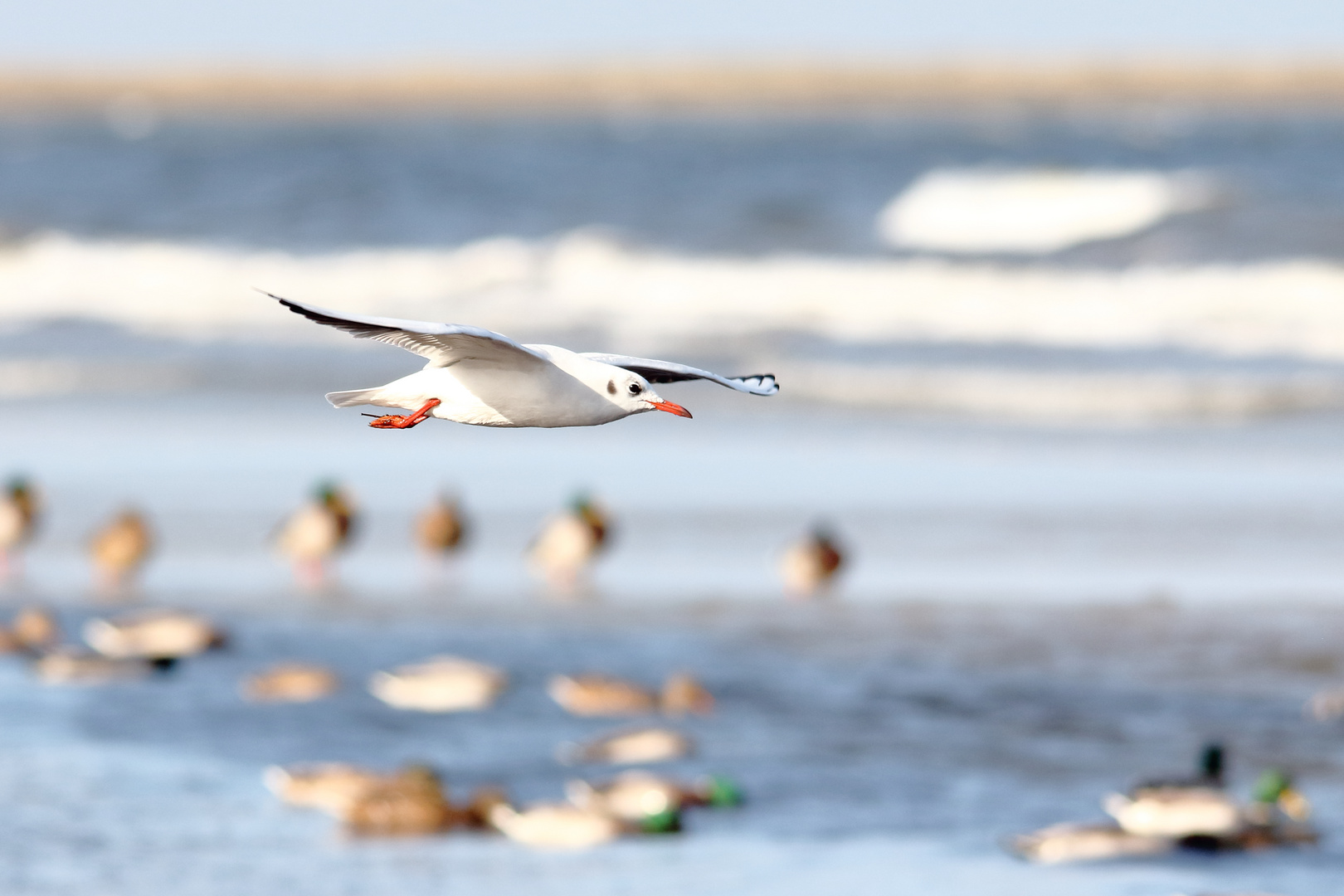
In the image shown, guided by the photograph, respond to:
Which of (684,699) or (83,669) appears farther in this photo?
(83,669)

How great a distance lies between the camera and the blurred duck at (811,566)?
16.3m

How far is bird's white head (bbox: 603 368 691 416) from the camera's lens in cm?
604

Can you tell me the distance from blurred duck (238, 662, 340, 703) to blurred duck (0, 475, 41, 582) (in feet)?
15.3

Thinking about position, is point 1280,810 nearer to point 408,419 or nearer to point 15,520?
point 408,419

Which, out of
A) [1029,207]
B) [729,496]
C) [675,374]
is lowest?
[729,496]

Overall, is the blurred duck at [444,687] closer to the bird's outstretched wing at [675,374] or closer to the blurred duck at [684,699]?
the blurred duck at [684,699]

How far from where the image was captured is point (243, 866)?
1109cm

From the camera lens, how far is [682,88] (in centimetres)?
16050

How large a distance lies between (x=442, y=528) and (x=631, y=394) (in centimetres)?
1156

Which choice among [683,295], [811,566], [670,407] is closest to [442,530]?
[811,566]

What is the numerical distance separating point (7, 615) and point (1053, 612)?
24.1 ft

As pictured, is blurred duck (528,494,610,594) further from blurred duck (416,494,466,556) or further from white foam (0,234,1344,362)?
white foam (0,234,1344,362)

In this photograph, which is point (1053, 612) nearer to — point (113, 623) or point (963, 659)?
point (963, 659)

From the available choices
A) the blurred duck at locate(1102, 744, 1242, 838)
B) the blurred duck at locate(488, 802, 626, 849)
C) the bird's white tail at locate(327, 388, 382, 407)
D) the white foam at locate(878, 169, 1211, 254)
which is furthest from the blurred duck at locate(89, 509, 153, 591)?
the white foam at locate(878, 169, 1211, 254)
